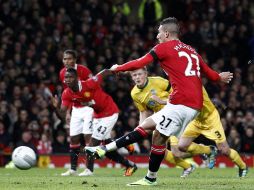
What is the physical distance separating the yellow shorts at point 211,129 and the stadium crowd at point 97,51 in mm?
6406

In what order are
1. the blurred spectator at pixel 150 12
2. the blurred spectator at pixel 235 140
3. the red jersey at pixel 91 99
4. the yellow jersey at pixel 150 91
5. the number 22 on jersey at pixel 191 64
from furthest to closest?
the blurred spectator at pixel 150 12, the blurred spectator at pixel 235 140, the red jersey at pixel 91 99, the yellow jersey at pixel 150 91, the number 22 on jersey at pixel 191 64

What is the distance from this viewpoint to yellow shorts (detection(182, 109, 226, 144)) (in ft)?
47.0

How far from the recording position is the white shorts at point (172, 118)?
35.9 ft

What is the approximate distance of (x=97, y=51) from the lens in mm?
23781

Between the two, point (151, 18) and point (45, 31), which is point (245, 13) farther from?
point (45, 31)

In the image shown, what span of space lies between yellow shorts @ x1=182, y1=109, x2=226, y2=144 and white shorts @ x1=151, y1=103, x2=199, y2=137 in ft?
10.9

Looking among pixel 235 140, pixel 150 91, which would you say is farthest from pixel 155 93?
pixel 235 140

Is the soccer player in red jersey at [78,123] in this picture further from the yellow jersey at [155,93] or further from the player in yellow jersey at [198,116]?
the yellow jersey at [155,93]

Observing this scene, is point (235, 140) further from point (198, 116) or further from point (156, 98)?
point (156, 98)

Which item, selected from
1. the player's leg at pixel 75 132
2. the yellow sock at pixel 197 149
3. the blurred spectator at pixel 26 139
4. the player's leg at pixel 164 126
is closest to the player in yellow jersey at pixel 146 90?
the yellow sock at pixel 197 149

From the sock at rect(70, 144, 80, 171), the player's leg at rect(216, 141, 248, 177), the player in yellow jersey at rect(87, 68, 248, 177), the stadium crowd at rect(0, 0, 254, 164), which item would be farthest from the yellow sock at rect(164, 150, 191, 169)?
the stadium crowd at rect(0, 0, 254, 164)

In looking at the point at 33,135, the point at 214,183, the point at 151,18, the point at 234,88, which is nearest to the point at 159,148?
the point at 214,183

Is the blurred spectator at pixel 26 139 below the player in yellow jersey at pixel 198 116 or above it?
below

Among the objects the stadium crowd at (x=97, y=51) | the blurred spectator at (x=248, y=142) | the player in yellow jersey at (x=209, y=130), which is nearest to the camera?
the player in yellow jersey at (x=209, y=130)
